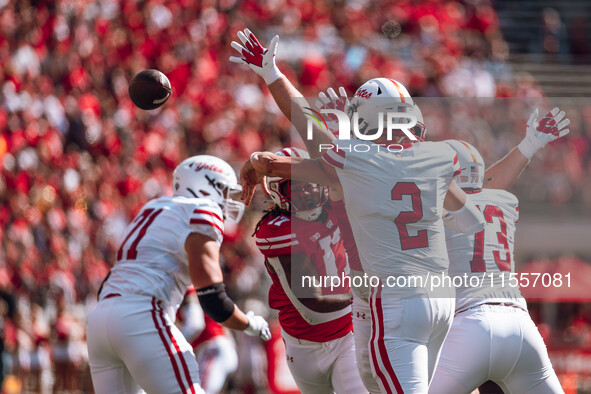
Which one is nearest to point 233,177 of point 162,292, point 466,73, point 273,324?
point 162,292

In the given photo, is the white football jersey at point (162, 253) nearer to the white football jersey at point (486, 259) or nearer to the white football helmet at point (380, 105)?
the white football helmet at point (380, 105)

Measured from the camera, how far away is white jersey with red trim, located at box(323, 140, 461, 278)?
421 centimetres

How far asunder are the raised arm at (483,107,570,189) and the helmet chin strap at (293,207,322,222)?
1.10m

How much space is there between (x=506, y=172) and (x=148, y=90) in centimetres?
220

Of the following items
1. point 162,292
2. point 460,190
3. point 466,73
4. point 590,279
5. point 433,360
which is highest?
point 466,73

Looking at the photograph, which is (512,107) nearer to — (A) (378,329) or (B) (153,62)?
(B) (153,62)

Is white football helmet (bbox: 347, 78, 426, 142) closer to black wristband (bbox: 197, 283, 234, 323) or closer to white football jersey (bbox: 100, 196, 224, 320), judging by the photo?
white football jersey (bbox: 100, 196, 224, 320)

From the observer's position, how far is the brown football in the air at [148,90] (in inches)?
220

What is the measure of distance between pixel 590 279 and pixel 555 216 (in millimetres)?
1205

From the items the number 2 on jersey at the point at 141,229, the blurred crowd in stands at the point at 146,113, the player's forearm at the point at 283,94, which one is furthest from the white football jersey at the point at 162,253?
the blurred crowd in stands at the point at 146,113

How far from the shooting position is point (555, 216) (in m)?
12.3

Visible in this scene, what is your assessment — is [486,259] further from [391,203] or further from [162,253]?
[162,253]

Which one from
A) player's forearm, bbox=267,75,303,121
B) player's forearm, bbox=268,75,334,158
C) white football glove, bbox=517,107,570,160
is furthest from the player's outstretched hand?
white football glove, bbox=517,107,570,160

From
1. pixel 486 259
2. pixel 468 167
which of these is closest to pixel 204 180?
pixel 468 167
